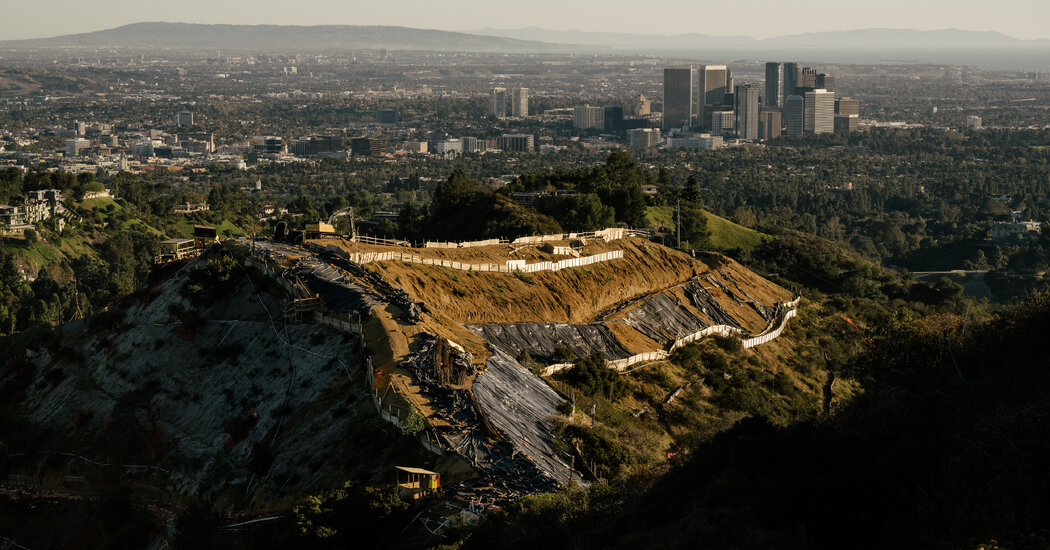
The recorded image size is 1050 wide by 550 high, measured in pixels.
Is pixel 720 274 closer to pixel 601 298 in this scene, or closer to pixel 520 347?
pixel 601 298

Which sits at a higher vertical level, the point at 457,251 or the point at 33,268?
the point at 457,251

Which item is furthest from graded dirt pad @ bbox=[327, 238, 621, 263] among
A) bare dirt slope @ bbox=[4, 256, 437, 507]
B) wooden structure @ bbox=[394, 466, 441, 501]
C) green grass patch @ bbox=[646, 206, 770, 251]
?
wooden structure @ bbox=[394, 466, 441, 501]

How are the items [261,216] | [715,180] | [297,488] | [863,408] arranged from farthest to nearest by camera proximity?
[715,180] → [261,216] → [863,408] → [297,488]

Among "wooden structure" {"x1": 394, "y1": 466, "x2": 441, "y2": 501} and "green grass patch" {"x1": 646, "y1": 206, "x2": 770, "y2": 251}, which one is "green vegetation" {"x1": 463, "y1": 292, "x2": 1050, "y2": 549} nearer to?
"wooden structure" {"x1": 394, "y1": 466, "x2": 441, "y2": 501}

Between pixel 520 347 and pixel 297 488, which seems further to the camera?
pixel 520 347

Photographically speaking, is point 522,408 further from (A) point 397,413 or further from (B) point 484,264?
(B) point 484,264

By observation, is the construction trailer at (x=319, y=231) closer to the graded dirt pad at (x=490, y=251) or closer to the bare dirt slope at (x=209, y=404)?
the graded dirt pad at (x=490, y=251)

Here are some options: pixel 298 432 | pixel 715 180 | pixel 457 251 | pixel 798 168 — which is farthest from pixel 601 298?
pixel 798 168
